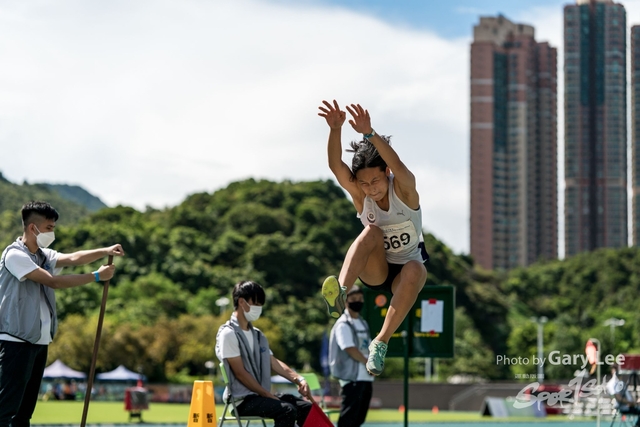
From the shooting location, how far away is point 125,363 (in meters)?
55.8

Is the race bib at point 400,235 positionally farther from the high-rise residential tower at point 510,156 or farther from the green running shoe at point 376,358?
the high-rise residential tower at point 510,156

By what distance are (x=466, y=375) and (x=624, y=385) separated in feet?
192

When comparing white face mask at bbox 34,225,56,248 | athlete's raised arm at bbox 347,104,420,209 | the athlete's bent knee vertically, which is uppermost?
athlete's raised arm at bbox 347,104,420,209

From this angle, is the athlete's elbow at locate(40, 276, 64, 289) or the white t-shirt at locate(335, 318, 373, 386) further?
the white t-shirt at locate(335, 318, 373, 386)

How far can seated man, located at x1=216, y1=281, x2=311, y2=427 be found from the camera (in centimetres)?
828

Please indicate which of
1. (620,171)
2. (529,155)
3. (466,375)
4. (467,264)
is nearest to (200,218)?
(467,264)

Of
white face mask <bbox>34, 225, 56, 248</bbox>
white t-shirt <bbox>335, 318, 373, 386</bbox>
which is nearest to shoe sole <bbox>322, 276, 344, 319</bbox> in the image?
white face mask <bbox>34, 225, 56, 248</bbox>

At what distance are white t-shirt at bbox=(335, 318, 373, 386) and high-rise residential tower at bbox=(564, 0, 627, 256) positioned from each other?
129m

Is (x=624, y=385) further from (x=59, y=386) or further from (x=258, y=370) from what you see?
(x=59, y=386)

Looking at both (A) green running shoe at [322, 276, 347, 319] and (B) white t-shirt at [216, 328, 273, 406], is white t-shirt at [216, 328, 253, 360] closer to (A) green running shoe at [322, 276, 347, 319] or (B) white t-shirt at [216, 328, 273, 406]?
(B) white t-shirt at [216, 328, 273, 406]

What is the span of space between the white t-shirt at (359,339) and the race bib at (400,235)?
3203 millimetres

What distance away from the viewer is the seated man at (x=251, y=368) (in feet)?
27.2

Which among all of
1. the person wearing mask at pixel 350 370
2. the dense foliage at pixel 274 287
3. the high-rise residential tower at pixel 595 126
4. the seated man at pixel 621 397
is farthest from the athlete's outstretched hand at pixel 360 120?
the high-rise residential tower at pixel 595 126

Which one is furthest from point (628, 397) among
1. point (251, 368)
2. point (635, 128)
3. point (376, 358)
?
point (635, 128)
